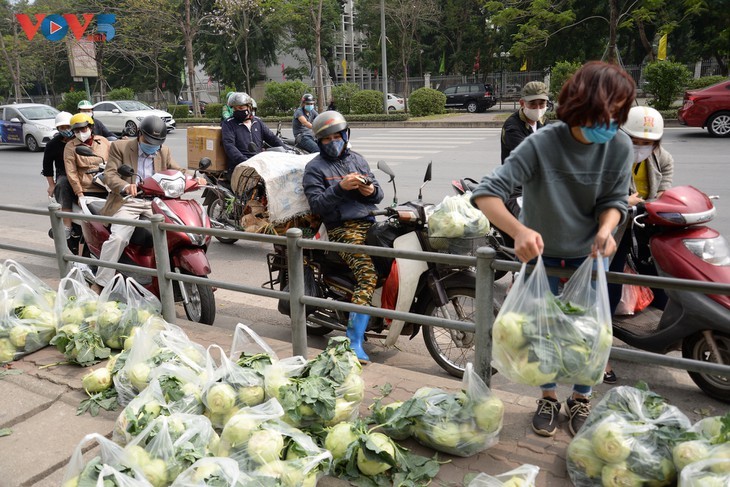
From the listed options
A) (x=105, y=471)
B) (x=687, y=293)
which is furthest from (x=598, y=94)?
(x=105, y=471)

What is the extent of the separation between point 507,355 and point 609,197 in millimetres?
842

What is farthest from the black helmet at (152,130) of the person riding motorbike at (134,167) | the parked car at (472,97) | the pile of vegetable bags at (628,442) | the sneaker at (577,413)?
the parked car at (472,97)

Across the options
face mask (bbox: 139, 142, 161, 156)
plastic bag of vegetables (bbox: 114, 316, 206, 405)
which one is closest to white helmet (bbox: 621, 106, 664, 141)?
plastic bag of vegetables (bbox: 114, 316, 206, 405)

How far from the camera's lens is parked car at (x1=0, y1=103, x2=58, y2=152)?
21.4 metres

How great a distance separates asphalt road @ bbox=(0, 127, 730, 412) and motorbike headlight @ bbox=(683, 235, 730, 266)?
815 millimetres

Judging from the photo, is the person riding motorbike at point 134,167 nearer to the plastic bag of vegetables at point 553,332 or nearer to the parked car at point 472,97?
the plastic bag of vegetables at point 553,332

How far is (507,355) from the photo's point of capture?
249 centimetres

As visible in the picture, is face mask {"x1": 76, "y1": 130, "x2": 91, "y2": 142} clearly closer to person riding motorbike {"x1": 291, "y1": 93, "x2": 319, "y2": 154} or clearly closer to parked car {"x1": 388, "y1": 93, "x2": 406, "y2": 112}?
person riding motorbike {"x1": 291, "y1": 93, "x2": 319, "y2": 154}

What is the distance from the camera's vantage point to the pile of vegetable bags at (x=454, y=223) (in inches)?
150

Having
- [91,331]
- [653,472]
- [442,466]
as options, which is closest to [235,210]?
[91,331]

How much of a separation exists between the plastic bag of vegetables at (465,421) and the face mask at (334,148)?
2.07 metres

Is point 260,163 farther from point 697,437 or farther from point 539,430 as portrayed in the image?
point 697,437

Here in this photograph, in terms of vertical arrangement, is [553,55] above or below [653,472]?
above

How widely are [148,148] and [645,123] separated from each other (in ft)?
13.5
